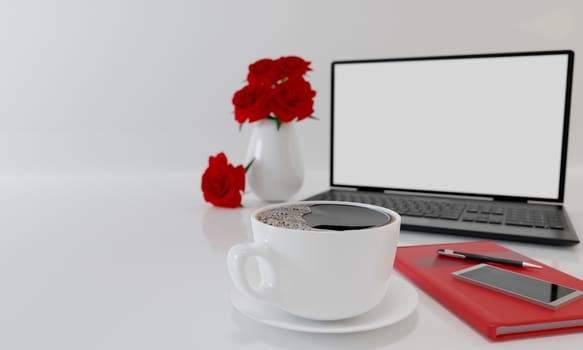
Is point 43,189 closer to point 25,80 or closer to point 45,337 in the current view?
point 25,80

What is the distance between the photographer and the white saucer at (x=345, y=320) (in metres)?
0.42

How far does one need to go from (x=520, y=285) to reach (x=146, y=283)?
1.38 ft

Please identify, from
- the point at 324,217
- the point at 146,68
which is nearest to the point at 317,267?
the point at 324,217

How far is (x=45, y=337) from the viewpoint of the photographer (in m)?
0.46

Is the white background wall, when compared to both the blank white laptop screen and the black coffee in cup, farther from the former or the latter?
the black coffee in cup

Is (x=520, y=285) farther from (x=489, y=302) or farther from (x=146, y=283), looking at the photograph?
(x=146, y=283)

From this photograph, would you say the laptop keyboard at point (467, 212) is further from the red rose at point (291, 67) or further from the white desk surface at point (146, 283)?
the red rose at point (291, 67)

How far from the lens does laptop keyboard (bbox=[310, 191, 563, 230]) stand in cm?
82

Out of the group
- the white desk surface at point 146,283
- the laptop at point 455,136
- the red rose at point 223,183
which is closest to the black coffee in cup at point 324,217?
the white desk surface at point 146,283

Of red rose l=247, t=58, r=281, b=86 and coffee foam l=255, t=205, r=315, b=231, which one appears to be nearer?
coffee foam l=255, t=205, r=315, b=231

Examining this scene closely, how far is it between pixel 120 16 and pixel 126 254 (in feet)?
3.97

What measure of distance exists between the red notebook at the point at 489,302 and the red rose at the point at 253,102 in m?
0.57

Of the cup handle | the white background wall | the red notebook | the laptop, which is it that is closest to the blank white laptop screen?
the laptop

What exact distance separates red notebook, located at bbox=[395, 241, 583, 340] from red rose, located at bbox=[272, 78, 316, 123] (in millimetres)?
540
